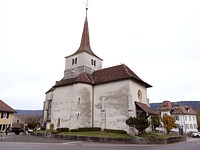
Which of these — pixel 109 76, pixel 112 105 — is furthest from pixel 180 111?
pixel 112 105

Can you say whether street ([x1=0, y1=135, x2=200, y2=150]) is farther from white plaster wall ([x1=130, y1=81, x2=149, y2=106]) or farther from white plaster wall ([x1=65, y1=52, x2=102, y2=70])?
white plaster wall ([x1=65, y1=52, x2=102, y2=70])

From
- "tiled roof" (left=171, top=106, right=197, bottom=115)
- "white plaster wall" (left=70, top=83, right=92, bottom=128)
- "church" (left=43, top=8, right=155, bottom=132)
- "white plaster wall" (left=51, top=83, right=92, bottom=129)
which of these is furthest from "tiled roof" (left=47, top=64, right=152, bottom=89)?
"tiled roof" (left=171, top=106, right=197, bottom=115)

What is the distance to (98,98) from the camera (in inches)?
1150

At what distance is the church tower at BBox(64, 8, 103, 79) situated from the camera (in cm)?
3378

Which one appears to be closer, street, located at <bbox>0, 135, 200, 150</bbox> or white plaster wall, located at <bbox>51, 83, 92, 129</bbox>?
street, located at <bbox>0, 135, 200, 150</bbox>

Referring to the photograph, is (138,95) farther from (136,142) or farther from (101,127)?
(136,142)

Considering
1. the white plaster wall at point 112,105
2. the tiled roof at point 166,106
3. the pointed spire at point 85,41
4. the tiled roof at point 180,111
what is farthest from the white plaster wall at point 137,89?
the tiled roof at point 180,111

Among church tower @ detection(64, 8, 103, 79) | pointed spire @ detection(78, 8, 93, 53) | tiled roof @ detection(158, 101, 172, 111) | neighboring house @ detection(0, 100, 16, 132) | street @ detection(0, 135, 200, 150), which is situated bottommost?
street @ detection(0, 135, 200, 150)

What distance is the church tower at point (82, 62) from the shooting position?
111 feet

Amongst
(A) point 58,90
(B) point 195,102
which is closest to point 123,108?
(A) point 58,90

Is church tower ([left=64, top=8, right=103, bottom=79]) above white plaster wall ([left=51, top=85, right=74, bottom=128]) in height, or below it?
above

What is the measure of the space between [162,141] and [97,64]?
19846 mm

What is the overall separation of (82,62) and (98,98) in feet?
26.9

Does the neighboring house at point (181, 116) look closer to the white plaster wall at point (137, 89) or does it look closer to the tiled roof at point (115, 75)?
the white plaster wall at point (137, 89)
